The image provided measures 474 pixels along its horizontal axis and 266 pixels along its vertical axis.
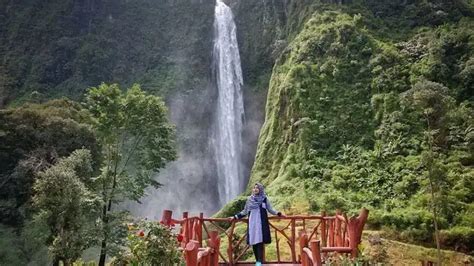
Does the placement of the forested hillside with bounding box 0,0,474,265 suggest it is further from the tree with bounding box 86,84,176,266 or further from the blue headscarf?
the blue headscarf

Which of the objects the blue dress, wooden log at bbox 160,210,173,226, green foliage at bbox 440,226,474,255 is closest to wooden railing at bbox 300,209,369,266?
the blue dress

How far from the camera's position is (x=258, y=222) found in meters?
8.54

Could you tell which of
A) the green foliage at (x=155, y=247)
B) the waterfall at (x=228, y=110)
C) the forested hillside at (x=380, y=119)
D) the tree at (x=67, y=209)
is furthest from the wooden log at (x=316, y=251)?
the waterfall at (x=228, y=110)

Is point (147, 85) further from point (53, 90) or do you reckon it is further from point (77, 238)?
point (77, 238)

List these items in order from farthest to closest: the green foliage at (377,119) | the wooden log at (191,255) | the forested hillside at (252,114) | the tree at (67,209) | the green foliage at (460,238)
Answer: the green foliage at (377,119), the forested hillside at (252,114), the green foliage at (460,238), the tree at (67,209), the wooden log at (191,255)

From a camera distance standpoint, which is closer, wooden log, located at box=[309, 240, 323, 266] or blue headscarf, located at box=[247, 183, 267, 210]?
wooden log, located at box=[309, 240, 323, 266]

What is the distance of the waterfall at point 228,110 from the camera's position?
113 ft

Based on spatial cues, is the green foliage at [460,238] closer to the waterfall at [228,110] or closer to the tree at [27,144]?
the waterfall at [228,110]

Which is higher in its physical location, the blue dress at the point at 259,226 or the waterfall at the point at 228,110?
the waterfall at the point at 228,110

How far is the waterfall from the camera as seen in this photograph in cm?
3456

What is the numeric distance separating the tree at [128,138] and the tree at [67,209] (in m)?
1.04

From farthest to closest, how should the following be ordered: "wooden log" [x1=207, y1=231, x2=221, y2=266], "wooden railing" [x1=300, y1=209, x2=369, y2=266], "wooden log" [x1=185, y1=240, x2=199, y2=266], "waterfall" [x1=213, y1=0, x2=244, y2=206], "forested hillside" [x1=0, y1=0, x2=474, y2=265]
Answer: "waterfall" [x1=213, y1=0, x2=244, y2=206]
"forested hillside" [x1=0, y1=0, x2=474, y2=265]
"wooden log" [x1=207, y1=231, x2=221, y2=266]
"wooden railing" [x1=300, y1=209, x2=369, y2=266]
"wooden log" [x1=185, y1=240, x2=199, y2=266]

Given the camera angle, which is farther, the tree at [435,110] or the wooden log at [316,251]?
the tree at [435,110]

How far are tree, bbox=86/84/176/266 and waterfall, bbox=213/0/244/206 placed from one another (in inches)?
581
